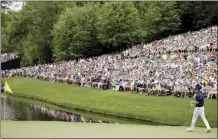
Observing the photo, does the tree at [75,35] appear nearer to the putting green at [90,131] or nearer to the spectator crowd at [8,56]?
the spectator crowd at [8,56]

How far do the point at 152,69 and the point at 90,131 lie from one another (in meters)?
20.2

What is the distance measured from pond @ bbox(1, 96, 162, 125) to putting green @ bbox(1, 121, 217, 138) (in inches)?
399

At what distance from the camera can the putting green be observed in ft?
63.5

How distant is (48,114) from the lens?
37.6 metres

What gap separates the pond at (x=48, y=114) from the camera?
34469mm

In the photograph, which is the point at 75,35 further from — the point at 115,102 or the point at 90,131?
the point at 90,131

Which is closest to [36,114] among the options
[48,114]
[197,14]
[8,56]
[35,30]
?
[48,114]

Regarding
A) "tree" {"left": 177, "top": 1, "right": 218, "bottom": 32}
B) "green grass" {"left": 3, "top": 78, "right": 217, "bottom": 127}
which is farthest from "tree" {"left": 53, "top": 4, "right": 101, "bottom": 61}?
"tree" {"left": 177, "top": 1, "right": 218, "bottom": 32}

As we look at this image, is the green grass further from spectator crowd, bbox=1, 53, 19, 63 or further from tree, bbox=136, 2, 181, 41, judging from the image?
tree, bbox=136, 2, 181, 41

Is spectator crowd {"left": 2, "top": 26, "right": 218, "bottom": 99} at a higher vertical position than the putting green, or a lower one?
higher

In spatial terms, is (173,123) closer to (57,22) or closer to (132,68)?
(132,68)

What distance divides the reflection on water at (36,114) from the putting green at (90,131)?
37.1 feet

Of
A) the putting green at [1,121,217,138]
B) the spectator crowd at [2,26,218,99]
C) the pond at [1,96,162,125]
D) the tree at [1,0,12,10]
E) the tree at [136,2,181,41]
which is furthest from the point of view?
the tree at [136,2,181,41]

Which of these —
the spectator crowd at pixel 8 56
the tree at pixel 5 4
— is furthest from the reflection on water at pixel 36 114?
the spectator crowd at pixel 8 56
